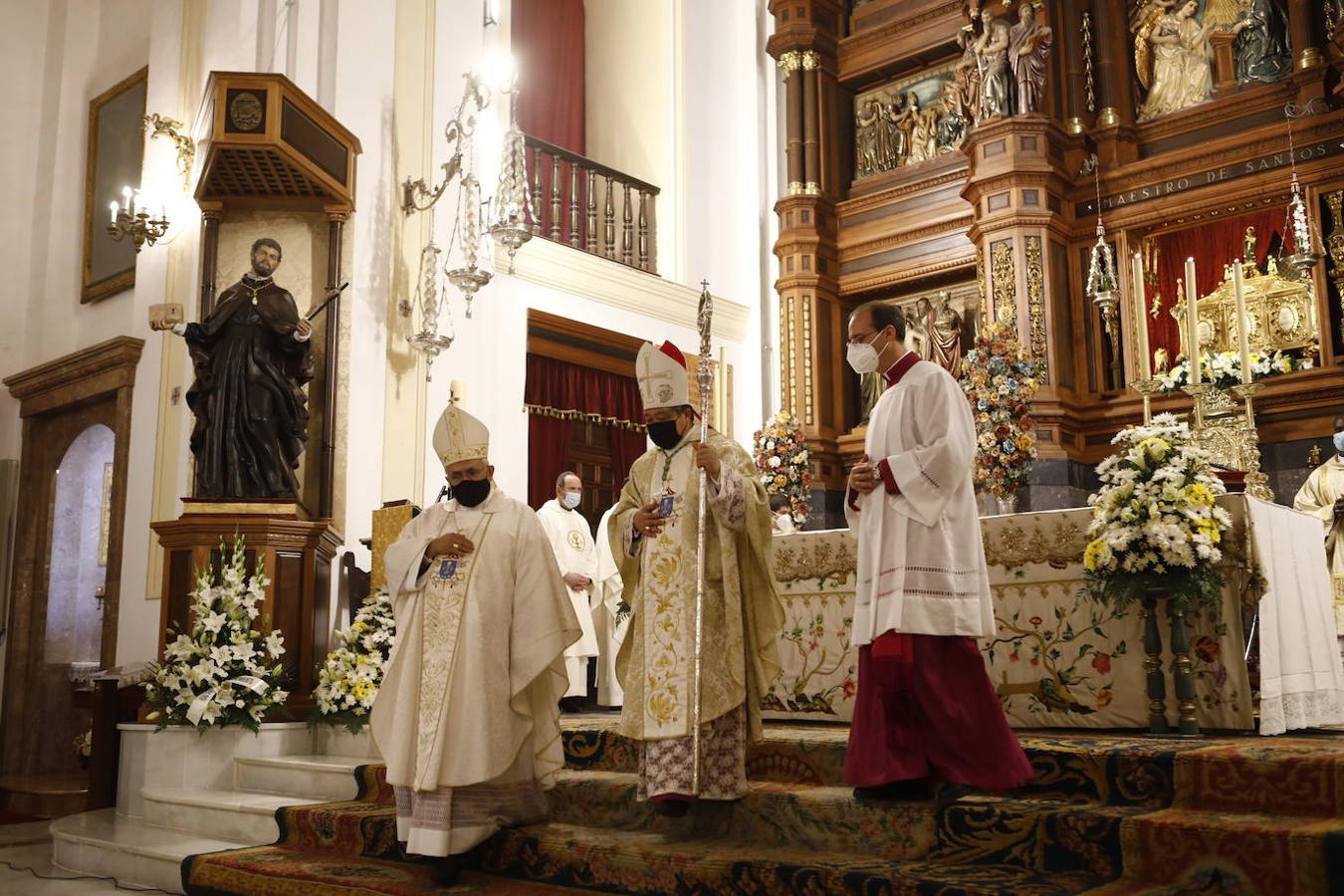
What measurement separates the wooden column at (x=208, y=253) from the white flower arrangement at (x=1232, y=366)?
6.48 metres

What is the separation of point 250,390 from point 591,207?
15.6 ft

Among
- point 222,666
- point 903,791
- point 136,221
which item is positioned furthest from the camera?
point 136,221

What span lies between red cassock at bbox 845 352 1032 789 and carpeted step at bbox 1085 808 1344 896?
436mm

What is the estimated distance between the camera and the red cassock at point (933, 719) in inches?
155

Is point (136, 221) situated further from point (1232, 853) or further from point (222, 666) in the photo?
point (1232, 853)

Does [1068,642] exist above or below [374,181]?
below

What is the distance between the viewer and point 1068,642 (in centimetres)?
529

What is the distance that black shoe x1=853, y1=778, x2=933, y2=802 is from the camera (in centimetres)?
408

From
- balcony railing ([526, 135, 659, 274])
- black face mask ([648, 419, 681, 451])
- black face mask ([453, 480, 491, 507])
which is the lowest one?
black face mask ([453, 480, 491, 507])

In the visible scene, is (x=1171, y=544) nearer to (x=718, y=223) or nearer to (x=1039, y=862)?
(x=1039, y=862)

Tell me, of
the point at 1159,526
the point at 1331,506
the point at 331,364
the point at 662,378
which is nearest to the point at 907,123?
the point at 1331,506

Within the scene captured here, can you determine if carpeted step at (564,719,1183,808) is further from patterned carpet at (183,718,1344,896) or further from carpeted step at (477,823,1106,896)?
carpeted step at (477,823,1106,896)

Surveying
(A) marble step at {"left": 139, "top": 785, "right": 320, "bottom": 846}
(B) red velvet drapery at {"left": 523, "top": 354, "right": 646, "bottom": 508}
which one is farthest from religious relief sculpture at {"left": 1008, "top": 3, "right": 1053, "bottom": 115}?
(A) marble step at {"left": 139, "top": 785, "right": 320, "bottom": 846}

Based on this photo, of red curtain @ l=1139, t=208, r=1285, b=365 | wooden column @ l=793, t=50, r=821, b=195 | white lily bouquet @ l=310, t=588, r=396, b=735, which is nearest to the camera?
white lily bouquet @ l=310, t=588, r=396, b=735
